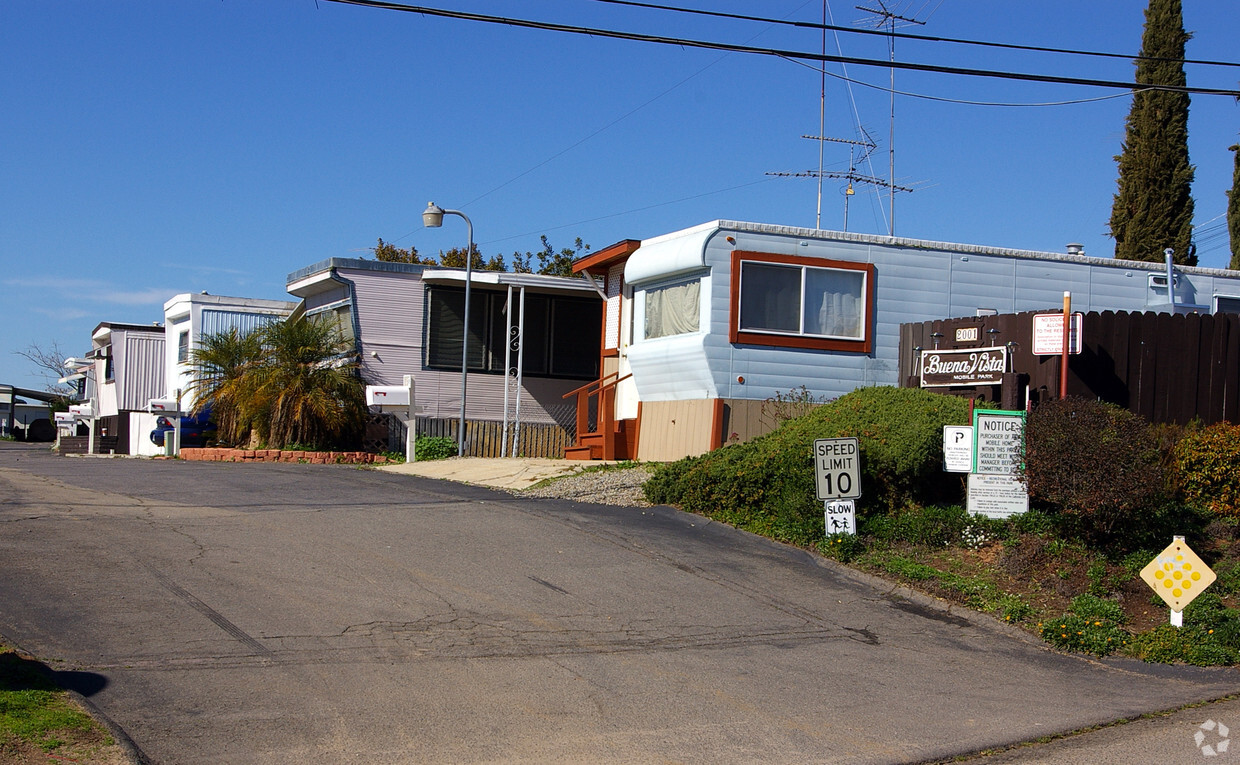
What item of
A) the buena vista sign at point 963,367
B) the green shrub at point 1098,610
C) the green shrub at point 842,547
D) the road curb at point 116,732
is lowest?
the road curb at point 116,732

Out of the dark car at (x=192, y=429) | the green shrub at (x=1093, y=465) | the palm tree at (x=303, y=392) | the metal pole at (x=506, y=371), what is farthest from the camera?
the dark car at (x=192, y=429)

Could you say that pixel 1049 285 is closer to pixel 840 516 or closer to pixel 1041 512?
pixel 1041 512

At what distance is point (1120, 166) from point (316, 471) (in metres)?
23.7

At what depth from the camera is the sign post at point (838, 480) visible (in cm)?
Answer: 1199

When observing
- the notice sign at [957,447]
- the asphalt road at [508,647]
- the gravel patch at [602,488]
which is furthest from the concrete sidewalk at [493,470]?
the notice sign at [957,447]

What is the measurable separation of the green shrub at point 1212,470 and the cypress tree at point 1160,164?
18.6 metres

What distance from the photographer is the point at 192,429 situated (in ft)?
86.1

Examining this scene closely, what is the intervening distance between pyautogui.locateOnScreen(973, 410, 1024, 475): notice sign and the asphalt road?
230 cm

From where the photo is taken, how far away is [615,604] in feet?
31.4

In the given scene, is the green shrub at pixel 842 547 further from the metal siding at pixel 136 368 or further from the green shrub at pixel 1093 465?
the metal siding at pixel 136 368

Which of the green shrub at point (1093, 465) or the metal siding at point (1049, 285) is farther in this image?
the metal siding at point (1049, 285)

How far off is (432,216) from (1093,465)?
43.2 feet

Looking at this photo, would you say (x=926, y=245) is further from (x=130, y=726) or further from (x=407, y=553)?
(x=130, y=726)

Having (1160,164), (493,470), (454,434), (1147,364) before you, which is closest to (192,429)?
(454,434)
